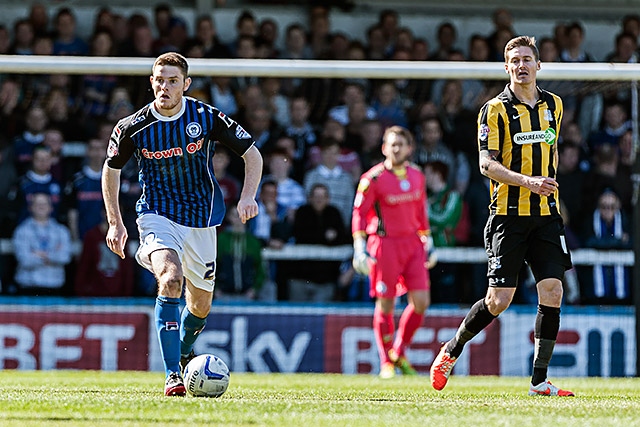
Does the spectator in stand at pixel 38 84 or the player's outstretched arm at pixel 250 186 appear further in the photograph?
the spectator in stand at pixel 38 84

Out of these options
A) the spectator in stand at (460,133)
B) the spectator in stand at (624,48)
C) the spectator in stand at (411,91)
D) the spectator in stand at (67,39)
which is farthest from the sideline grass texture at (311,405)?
the spectator in stand at (624,48)

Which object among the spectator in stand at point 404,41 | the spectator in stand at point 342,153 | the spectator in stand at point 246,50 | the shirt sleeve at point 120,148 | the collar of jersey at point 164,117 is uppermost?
the spectator in stand at point 404,41

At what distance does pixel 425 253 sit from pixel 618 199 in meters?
2.59

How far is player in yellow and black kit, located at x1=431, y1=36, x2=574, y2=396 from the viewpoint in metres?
7.39

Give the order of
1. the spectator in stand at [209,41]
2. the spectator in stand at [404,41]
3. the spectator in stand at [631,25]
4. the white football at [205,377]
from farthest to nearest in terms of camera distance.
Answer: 1. the spectator in stand at [631,25]
2. the spectator in stand at [404,41]
3. the spectator in stand at [209,41]
4. the white football at [205,377]

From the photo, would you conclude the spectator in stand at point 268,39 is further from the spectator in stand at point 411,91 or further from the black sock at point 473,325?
the black sock at point 473,325

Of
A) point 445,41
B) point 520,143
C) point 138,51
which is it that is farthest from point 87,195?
point 520,143

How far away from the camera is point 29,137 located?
1276cm

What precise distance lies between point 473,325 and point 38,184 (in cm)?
623

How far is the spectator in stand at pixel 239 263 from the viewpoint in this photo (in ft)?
40.3

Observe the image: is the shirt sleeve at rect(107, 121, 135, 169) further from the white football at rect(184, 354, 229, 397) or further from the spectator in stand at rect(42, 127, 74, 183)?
the spectator in stand at rect(42, 127, 74, 183)

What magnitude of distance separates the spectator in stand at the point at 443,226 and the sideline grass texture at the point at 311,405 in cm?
336

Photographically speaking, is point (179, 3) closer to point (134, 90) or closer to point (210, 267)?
point (134, 90)

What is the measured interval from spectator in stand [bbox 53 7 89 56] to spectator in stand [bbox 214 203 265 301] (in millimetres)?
3253
